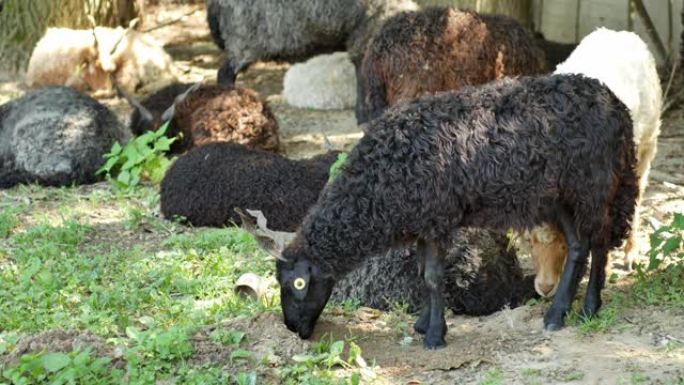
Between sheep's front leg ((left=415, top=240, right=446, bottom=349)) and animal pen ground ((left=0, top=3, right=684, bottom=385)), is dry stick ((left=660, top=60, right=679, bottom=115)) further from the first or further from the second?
sheep's front leg ((left=415, top=240, right=446, bottom=349))

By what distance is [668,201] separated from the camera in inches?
329

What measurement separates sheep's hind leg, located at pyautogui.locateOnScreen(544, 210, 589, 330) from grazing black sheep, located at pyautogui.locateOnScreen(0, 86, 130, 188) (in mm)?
4685

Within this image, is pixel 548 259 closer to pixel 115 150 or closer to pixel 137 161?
pixel 137 161

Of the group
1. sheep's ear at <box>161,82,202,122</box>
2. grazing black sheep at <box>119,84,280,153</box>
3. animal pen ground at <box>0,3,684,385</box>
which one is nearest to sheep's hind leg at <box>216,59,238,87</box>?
grazing black sheep at <box>119,84,280,153</box>

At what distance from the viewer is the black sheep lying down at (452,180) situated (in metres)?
5.61

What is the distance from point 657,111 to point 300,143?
4053mm

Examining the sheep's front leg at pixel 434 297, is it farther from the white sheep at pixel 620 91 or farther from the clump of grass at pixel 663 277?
the clump of grass at pixel 663 277

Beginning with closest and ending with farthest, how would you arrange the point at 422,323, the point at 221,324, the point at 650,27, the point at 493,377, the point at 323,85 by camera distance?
1. the point at 493,377
2. the point at 221,324
3. the point at 422,323
4. the point at 650,27
5. the point at 323,85

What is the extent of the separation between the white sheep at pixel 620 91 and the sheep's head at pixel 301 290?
138 cm

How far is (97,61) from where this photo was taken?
1216 cm

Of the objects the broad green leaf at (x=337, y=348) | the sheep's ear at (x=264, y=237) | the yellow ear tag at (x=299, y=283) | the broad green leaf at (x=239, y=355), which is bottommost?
the broad green leaf at (x=239, y=355)

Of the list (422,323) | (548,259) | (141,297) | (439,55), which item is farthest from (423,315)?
(439,55)

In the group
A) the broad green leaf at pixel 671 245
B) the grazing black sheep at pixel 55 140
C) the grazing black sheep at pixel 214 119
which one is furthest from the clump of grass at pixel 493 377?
the grazing black sheep at pixel 55 140

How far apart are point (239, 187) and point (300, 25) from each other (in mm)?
2729
